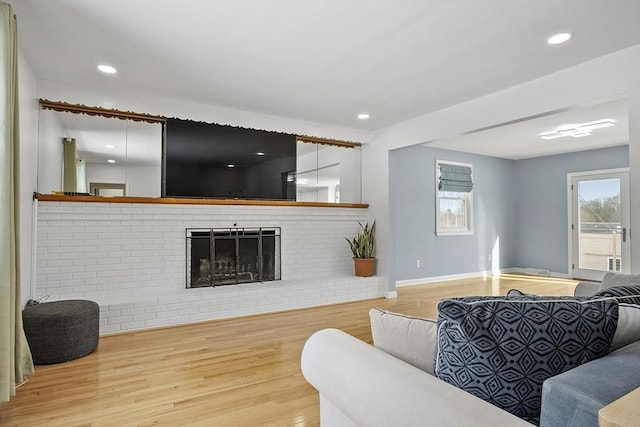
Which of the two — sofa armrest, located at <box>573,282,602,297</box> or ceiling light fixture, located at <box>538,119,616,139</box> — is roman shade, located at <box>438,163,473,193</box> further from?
sofa armrest, located at <box>573,282,602,297</box>

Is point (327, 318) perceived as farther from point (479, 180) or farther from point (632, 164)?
point (479, 180)

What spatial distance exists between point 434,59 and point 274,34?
4.29ft

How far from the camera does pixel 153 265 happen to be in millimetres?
3967

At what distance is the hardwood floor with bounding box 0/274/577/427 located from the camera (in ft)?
6.49

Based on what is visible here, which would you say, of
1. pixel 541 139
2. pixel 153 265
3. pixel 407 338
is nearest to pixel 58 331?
pixel 153 265

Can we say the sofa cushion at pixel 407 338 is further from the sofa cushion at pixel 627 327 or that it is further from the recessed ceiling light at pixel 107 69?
the recessed ceiling light at pixel 107 69

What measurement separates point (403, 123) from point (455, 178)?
7.78 ft

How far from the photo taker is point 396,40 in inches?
105

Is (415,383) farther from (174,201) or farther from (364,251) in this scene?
(364,251)

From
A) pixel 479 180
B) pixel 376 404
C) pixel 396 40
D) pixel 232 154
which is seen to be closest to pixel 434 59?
pixel 396 40

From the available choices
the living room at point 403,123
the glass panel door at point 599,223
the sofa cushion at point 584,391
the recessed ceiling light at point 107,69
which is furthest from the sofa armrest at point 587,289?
the glass panel door at point 599,223

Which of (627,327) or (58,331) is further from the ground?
(627,327)

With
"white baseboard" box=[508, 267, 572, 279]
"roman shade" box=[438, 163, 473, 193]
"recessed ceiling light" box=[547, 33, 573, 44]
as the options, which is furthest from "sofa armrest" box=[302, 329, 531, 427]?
"white baseboard" box=[508, 267, 572, 279]

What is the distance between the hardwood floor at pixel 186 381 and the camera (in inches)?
77.9
